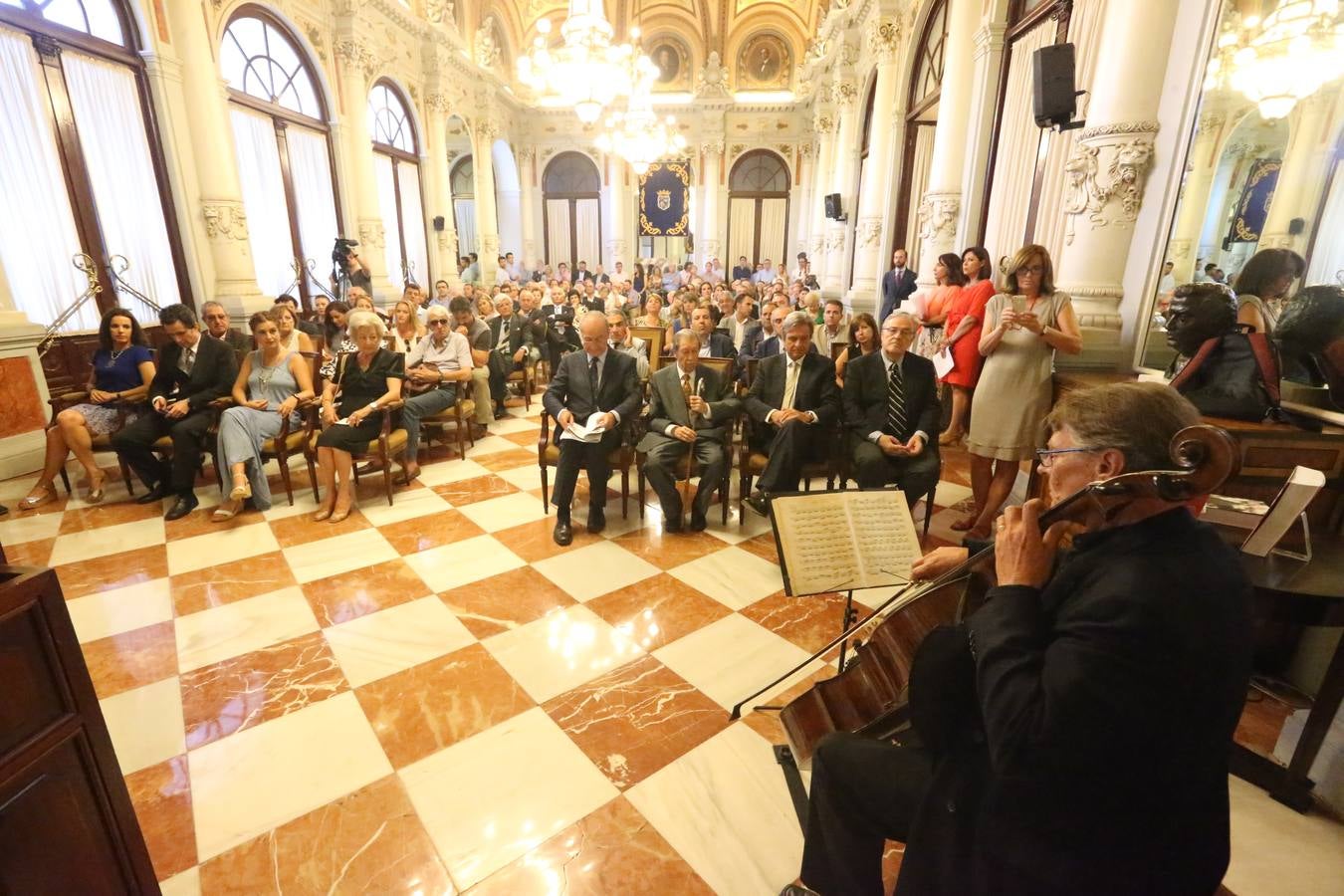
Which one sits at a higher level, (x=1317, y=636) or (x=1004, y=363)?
(x=1004, y=363)

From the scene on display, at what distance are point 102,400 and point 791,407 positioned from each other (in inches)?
164

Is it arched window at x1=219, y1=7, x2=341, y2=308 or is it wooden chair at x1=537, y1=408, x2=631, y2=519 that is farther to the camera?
arched window at x1=219, y1=7, x2=341, y2=308

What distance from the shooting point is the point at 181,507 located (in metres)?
3.56

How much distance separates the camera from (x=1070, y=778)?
0.88m

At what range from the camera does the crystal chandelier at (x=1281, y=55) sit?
2275 mm

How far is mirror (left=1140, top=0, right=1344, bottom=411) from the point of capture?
2.33 m

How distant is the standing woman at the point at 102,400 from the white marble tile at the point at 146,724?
94.0 inches

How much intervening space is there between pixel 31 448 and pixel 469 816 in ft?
15.9

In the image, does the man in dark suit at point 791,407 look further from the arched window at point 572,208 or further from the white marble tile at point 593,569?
the arched window at point 572,208

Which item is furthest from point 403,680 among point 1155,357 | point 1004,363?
point 1155,357

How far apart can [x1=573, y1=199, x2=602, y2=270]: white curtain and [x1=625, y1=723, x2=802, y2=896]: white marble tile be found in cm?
1572

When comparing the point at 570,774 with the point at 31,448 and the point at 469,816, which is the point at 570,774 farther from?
the point at 31,448

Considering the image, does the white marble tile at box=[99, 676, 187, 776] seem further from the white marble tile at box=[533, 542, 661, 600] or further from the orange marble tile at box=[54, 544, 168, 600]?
the white marble tile at box=[533, 542, 661, 600]

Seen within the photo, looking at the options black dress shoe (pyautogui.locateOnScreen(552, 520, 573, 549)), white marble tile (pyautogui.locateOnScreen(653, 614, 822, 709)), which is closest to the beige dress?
white marble tile (pyautogui.locateOnScreen(653, 614, 822, 709))
